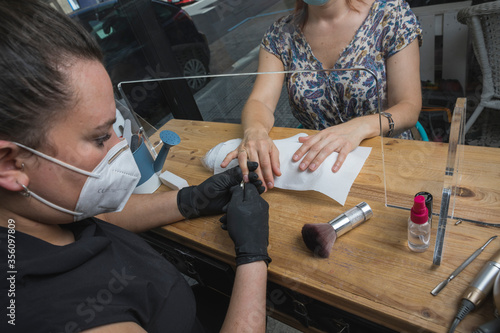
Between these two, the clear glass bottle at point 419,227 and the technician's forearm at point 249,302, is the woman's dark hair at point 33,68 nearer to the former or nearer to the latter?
the technician's forearm at point 249,302

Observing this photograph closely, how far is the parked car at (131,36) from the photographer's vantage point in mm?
2182

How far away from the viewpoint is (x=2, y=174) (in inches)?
22.9

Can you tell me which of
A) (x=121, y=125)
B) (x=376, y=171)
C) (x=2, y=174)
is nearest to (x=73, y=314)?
(x=2, y=174)

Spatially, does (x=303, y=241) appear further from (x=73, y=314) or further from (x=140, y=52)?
(x=140, y=52)

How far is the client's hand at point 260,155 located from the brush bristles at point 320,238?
0.84 ft

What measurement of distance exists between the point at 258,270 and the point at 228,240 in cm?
15

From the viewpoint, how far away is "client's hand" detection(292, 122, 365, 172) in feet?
3.08

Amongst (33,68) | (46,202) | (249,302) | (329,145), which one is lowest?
(249,302)

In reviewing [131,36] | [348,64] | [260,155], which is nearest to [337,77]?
[348,64]

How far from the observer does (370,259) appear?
0.70 m

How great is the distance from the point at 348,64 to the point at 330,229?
844 millimetres

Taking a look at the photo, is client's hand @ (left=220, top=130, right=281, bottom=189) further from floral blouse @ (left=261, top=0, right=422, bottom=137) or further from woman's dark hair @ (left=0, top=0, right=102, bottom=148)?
woman's dark hair @ (left=0, top=0, right=102, bottom=148)

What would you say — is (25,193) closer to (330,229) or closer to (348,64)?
(330,229)

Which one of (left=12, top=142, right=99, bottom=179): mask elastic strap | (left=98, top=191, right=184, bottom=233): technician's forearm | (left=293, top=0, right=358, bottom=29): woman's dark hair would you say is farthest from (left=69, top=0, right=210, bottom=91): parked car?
(left=12, top=142, right=99, bottom=179): mask elastic strap
